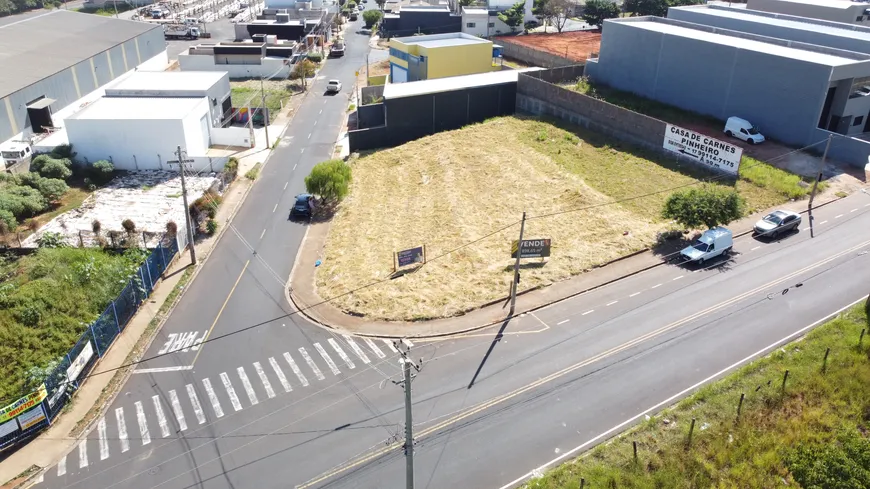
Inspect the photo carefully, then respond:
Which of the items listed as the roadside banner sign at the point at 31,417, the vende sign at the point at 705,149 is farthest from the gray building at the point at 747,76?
the roadside banner sign at the point at 31,417

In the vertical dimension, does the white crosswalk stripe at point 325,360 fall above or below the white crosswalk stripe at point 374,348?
below

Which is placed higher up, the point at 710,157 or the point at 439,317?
the point at 710,157

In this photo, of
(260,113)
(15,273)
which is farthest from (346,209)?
(260,113)

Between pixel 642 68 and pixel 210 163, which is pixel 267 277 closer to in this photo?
pixel 210 163

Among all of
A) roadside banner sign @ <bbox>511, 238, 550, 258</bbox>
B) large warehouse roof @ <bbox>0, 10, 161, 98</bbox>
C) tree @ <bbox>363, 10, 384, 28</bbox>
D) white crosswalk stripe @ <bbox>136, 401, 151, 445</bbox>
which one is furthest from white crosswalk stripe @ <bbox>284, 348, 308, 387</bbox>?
tree @ <bbox>363, 10, 384, 28</bbox>

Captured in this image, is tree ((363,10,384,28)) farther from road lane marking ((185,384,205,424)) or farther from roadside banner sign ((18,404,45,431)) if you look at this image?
roadside banner sign ((18,404,45,431))

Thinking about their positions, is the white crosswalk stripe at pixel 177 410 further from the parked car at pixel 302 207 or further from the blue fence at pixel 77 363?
the parked car at pixel 302 207
